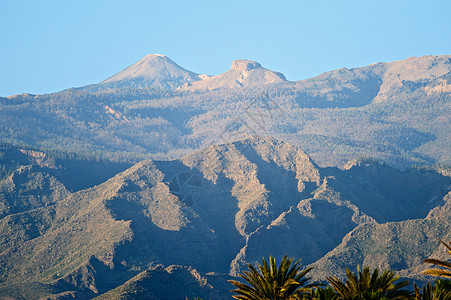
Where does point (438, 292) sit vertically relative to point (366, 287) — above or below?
above

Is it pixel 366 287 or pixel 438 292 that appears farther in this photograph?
pixel 366 287

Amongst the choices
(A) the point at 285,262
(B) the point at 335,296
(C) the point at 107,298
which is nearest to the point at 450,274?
(B) the point at 335,296

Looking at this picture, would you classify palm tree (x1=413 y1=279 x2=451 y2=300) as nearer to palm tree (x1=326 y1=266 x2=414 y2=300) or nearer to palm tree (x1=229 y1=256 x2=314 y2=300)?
palm tree (x1=326 y1=266 x2=414 y2=300)

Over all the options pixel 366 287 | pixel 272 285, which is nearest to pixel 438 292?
pixel 366 287

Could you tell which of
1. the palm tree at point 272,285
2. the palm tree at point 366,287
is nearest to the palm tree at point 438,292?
the palm tree at point 366,287

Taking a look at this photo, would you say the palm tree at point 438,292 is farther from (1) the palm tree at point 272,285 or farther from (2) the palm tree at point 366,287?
(1) the palm tree at point 272,285

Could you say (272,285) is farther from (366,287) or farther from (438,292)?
(438,292)

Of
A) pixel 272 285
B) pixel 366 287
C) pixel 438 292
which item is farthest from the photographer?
pixel 272 285

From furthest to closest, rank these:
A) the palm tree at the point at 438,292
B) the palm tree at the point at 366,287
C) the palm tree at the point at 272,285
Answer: the palm tree at the point at 272,285, the palm tree at the point at 366,287, the palm tree at the point at 438,292

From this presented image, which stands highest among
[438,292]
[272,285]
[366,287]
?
[438,292]

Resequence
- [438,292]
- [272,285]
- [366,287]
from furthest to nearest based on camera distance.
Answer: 1. [272,285]
2. [366,287]
3. [438,292]

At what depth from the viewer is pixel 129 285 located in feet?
622

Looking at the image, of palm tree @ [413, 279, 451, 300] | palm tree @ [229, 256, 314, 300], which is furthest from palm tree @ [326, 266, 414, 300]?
palm tree @ [413, 279, 451, 300]

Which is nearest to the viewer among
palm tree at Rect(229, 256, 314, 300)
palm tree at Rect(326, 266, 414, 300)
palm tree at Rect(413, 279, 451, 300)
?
palm tree at Rect(413, 279, 451, 300)
